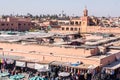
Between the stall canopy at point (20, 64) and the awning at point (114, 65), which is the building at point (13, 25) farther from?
the awning at point (114, 65)

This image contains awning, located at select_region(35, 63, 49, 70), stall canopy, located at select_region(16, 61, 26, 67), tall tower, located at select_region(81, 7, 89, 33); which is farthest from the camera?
tall tower, located at select_region(81, 7, 89, 33)

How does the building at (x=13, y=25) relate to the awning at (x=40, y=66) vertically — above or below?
above

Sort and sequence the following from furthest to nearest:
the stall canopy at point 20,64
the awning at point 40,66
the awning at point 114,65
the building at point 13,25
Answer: the building at point 13,25 → the stall canopy at point 20,64 → the awning at point 40,66 → the awning at point 114,65

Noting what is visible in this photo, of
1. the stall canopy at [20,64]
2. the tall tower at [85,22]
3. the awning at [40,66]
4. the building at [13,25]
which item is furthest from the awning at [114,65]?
the building at [13,25]

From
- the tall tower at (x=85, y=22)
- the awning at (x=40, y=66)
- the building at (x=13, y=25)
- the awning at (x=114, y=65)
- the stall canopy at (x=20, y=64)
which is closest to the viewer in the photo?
the awning at (x=114, y=65)

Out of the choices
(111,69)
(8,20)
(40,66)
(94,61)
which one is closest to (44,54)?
(40,66)

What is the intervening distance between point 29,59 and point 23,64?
0.71 meters

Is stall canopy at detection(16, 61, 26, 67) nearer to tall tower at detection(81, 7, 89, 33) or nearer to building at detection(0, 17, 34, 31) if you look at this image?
tall tower at detection(81, 7, 89, 33)

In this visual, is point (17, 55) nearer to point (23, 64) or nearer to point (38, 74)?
point (23, 64)

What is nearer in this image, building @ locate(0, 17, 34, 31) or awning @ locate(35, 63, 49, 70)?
awning @ locate(35, 63, 49, 70)

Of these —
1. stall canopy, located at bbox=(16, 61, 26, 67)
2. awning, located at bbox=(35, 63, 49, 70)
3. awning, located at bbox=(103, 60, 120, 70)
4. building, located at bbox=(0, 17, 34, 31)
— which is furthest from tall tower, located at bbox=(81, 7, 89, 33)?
awning, located at bbox=(35, 63, 49, 70)

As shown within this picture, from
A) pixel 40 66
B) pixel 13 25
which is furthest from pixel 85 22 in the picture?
pixel 40 66

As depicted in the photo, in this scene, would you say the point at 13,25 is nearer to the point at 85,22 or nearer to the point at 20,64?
the point at 85,22

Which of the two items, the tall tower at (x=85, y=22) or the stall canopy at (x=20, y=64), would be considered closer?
the stall canopy at (x=20, y=64)
